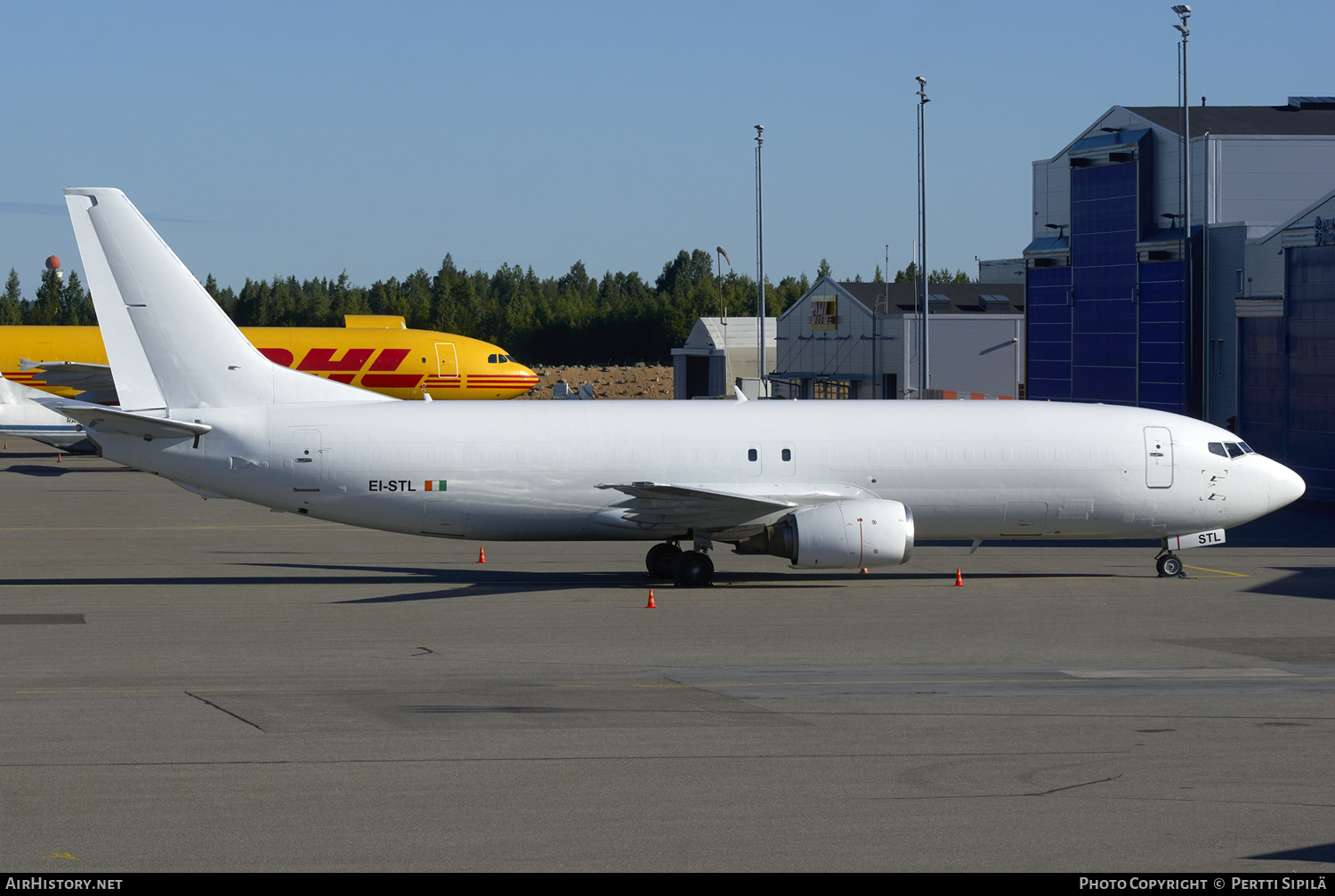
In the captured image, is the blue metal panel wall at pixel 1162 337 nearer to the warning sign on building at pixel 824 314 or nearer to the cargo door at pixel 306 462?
the warning sign on building at pixel 824 314

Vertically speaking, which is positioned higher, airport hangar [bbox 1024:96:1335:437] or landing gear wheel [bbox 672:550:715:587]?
airport hangar [bbox 1024:96:1335:437]

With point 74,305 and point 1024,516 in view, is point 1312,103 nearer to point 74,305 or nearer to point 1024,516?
point 1024,516

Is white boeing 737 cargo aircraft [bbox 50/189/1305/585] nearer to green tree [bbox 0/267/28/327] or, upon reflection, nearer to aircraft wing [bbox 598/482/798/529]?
aircraft wing [bbox 598/482/798/529]

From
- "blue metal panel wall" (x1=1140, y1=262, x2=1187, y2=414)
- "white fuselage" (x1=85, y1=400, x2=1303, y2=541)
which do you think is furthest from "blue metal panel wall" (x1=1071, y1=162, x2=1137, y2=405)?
"white fuselage" (x1=85, y1=400, x2=1303, y2=541)

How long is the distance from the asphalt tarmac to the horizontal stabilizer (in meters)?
3.29

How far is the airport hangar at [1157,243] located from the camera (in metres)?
60.9

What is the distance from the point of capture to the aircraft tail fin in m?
29.1

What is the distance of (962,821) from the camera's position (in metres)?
13.0

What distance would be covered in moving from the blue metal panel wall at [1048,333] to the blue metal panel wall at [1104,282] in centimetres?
108

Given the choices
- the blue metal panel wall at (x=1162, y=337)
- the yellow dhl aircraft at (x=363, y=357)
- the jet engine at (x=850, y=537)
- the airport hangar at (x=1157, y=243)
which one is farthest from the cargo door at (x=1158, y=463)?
the yellow dhl aircraft at (x=363, y=357)

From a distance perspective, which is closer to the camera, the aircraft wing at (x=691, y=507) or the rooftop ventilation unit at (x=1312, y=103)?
the aircraft wing at (x=691, y=507)
